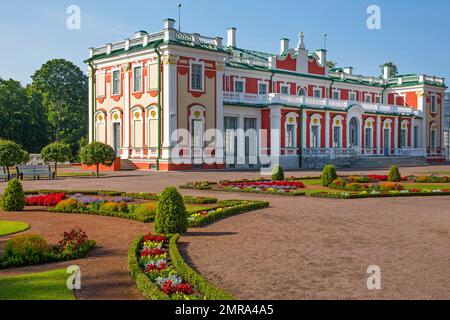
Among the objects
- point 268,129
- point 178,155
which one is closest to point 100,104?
point 178,155

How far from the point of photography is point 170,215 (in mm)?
10289

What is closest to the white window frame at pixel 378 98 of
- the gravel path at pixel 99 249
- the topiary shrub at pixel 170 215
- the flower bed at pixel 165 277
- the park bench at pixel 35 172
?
the park bench at pixel 35 172

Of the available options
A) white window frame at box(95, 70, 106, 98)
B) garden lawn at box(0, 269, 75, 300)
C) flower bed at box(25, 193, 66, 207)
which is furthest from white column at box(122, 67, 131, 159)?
garden lawn at box(0, 269, 75, 300)

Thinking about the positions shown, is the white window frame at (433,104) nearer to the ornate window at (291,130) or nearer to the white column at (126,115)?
the ornate window at (291,130)

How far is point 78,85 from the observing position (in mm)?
58688

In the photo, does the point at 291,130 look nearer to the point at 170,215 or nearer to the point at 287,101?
the point at 287,101

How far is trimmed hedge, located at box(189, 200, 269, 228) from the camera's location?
37.8 feet

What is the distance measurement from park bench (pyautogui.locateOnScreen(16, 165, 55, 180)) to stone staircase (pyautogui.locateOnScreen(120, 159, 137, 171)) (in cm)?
834

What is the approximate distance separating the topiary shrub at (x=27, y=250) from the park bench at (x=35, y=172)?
19.4m

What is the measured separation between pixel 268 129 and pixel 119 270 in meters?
33.1

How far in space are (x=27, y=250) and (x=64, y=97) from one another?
5313 centimetres

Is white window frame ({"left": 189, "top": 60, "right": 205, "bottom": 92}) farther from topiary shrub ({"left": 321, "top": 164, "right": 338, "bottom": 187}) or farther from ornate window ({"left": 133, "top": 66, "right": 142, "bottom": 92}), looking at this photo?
topiary shrub ({"left": 321, "top": 164, "right": 338, "bottom": 187})

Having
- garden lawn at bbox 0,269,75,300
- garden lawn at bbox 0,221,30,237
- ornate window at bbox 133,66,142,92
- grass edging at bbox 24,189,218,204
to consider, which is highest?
ornate window at bbox 133,66,142,92

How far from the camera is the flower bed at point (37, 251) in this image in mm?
7906
